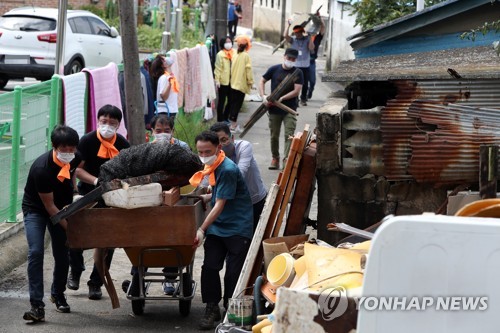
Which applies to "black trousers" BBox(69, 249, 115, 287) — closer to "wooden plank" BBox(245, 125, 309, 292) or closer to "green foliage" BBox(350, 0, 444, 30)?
"wooden plank" BBox(245, 125, 309, 292)

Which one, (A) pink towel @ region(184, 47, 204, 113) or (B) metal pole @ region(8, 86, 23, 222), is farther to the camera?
(A) pink towel @ region(184, 47, 204, 113)

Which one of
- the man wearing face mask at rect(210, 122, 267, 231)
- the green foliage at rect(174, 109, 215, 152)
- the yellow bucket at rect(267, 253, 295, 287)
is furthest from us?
the green foliage at rect(174, 109, 215, 152)

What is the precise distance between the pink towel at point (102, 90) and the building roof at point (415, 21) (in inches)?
141

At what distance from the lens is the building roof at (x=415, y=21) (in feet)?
41.8

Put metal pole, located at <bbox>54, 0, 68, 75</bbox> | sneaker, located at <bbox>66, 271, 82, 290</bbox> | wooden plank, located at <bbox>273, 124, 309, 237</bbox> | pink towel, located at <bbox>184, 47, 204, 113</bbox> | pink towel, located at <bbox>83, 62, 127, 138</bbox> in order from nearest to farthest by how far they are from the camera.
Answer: wooden plank, located at <bbox>273, 124, 309, 237</bbox> → sneaker, located at <bbox>66, 271, 82, 290</bbox> → pink towel, located at <bbox>83, 62, 127, 138</bbox> → metal pole, located at <bbox>54, 0, 68, 75</bbox> → pink towel, located at <bbox>184, 47, 204, 113</bbox>

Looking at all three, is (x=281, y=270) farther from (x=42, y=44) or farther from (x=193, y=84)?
(x=42, y=44)

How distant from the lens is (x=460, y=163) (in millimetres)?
7941

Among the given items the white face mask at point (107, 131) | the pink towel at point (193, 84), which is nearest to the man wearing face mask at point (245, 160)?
the white face mask at point (107, 131)

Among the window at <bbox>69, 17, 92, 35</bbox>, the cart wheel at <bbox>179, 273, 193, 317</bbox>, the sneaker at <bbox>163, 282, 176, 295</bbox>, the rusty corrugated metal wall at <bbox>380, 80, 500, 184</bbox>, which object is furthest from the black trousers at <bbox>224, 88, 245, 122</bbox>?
the cart wheel at <bbox>179, 273, 193, 317</bbox>

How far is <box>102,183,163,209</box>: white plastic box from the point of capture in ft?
24.8

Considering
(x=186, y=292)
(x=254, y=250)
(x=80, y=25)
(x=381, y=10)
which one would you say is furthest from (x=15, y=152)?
(x=80, y=25)

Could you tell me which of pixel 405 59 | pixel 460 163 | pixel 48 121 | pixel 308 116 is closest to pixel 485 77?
pixel 460 163

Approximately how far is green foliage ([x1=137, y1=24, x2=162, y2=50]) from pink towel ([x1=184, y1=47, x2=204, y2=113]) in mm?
11338

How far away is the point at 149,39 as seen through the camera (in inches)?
1199
